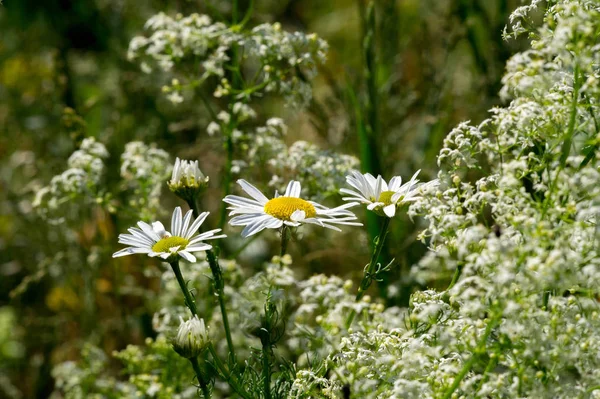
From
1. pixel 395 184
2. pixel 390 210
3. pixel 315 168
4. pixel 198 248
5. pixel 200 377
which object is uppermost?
pixel 315 168

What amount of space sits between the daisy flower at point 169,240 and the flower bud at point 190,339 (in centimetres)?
13

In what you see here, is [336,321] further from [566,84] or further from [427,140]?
[427,140]

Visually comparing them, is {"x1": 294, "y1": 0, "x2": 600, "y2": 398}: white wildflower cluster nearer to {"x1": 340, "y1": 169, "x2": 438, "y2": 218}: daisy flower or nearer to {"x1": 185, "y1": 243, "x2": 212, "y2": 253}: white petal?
{"x1": 340, "y1": 169, "x2": 438, "y2": 218}: daisy flower

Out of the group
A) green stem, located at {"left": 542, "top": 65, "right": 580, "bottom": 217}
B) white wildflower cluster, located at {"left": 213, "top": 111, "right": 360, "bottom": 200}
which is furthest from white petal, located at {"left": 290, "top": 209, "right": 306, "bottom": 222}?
white wildflower cluster, located at {"left": 213, "top": 111, "right": 360, "bottom": 200}

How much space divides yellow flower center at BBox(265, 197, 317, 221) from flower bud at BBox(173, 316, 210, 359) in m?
0.27

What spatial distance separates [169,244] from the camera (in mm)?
1412

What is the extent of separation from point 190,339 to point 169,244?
189mm

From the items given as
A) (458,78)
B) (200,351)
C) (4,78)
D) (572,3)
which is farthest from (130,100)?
(572,3)

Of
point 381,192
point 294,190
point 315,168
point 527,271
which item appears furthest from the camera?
point 315,168

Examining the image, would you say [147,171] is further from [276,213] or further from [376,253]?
[376,253]

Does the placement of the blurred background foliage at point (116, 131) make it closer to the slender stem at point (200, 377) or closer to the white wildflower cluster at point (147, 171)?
the white wildflower cluster at point (147, 171)

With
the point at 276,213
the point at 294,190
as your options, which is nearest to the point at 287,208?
the point at 276,213

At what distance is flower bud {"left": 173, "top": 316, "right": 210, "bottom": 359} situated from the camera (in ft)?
4.45

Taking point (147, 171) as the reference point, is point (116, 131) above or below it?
above
